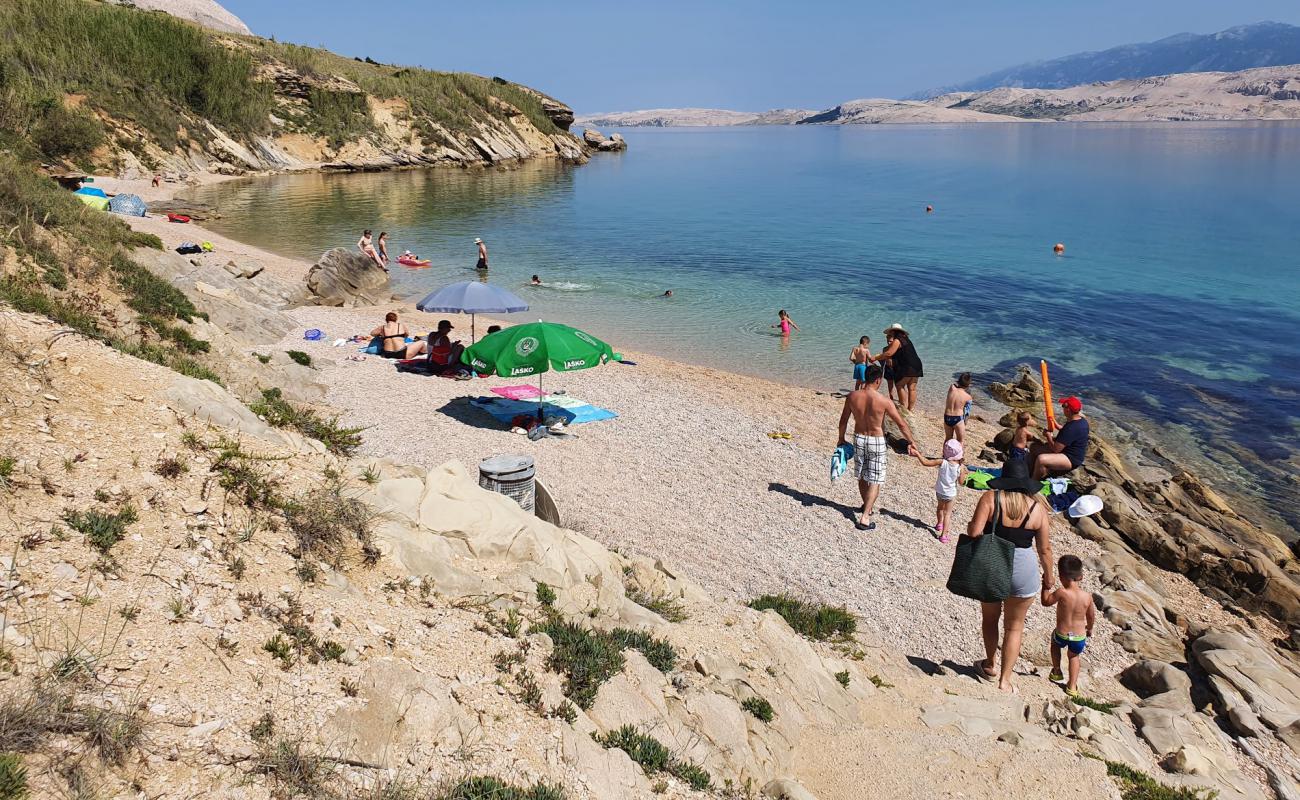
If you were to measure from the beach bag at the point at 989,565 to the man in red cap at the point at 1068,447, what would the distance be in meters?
5.07

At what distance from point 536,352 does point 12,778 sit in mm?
9557

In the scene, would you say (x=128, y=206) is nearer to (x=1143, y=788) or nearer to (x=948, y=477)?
(x=948, y=477)

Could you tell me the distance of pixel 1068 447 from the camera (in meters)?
11.6

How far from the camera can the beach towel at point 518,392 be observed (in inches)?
600

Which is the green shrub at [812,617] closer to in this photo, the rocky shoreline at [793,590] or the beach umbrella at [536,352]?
the rocky shoreline at [793,590]

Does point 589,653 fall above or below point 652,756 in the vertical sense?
above

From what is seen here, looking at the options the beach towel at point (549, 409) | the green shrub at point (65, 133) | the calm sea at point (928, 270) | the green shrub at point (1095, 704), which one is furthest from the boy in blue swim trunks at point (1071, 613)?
the green shrub at point (65, 133)

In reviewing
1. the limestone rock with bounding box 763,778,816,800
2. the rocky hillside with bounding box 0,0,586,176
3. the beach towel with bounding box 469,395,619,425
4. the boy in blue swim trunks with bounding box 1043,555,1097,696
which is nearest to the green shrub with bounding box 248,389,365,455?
the beach towel with bounding box 469,395,619,425

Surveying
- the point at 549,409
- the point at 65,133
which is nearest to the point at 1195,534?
the point at 549,409

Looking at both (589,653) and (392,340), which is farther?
(392,340)

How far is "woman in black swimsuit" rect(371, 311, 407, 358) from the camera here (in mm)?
17438

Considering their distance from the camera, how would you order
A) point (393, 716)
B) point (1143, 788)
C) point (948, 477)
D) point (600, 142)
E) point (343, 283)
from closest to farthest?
point (393, 716), point (1143, 788), point (948, 477), point (343, 283), point (600, 142)

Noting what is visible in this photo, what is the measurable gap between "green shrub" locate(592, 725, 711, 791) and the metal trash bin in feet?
13.8

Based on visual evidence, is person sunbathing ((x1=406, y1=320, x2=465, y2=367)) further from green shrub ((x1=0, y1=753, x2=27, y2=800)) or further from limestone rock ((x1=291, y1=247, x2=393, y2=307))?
green shrub ((x1=0, y1=753, x2=27, y2=800))
